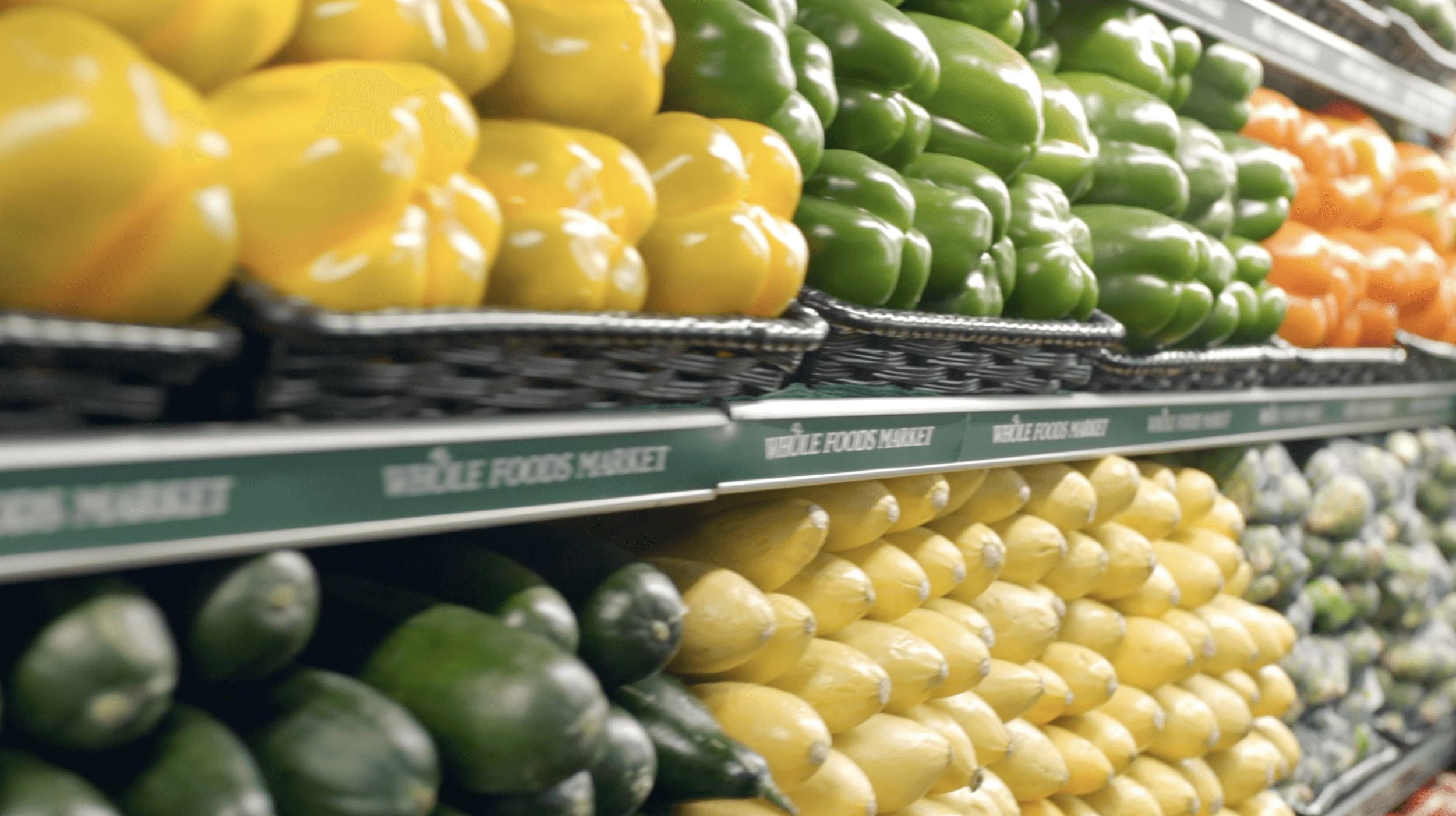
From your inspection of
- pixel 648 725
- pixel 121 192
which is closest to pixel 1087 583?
pixel 648 725

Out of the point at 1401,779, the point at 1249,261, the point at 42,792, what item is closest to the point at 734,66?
the point at 42,792

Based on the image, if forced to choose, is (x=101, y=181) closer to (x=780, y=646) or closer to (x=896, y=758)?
(x=780, y=646)

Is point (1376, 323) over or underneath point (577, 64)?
underneath

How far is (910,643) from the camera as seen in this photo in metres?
1.46

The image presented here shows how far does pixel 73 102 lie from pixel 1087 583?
5.46 ft

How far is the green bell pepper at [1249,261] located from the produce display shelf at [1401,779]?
4.50 ft

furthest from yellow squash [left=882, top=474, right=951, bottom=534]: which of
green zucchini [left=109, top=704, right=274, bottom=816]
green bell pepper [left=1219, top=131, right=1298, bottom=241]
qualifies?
green bell pepper [left=1219, top=131, right=1298, bottom=241]

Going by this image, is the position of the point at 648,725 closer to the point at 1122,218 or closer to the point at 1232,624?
the point at 1122,218

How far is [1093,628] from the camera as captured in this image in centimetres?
193

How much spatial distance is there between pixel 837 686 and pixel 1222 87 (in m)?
1.81

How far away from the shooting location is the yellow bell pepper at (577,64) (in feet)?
3.36

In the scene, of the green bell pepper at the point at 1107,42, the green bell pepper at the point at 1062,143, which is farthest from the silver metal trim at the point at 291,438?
the green bell pepper at the point at 1107,42

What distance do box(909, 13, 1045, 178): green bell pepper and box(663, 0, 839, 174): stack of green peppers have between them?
1.46 feet

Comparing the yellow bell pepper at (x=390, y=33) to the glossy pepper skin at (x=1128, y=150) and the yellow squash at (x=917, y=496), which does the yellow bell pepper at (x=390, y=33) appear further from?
the glossy pepper skin at (x=1128, y=150)
